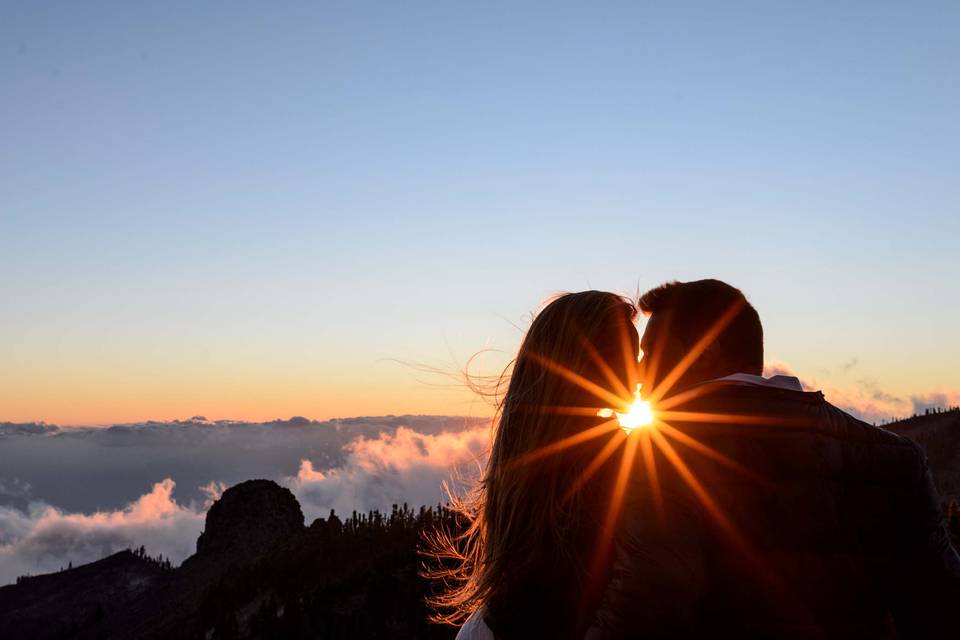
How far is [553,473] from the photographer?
10.5 ft

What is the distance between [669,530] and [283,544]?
12010mm

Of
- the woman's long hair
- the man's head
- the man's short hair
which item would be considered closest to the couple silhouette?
the woman's long hair

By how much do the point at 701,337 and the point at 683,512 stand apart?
50.1 inches

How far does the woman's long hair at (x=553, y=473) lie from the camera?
3.15 metres

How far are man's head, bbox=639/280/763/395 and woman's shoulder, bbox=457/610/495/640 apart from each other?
1.43 metres

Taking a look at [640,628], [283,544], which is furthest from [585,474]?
[283,544]

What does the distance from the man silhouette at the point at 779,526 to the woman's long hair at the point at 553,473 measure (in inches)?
6.4

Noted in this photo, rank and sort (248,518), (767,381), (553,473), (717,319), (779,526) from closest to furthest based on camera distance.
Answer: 1. (553,473)
2. (779,526)
3. (767,381)
4. (717,319)
5. (248,518)

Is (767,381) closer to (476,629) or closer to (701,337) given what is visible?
(701,337)

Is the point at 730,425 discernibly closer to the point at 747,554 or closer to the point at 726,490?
the point at 726,490

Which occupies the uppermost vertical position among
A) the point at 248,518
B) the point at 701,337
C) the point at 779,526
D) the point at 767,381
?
the point at 701,337

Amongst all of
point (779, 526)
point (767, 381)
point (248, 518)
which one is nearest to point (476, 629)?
point (779, 526)

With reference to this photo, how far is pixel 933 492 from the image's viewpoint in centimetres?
393

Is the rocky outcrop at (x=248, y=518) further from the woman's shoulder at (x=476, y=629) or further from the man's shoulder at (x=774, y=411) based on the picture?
the man's shoulder at (x=774, y=411)
